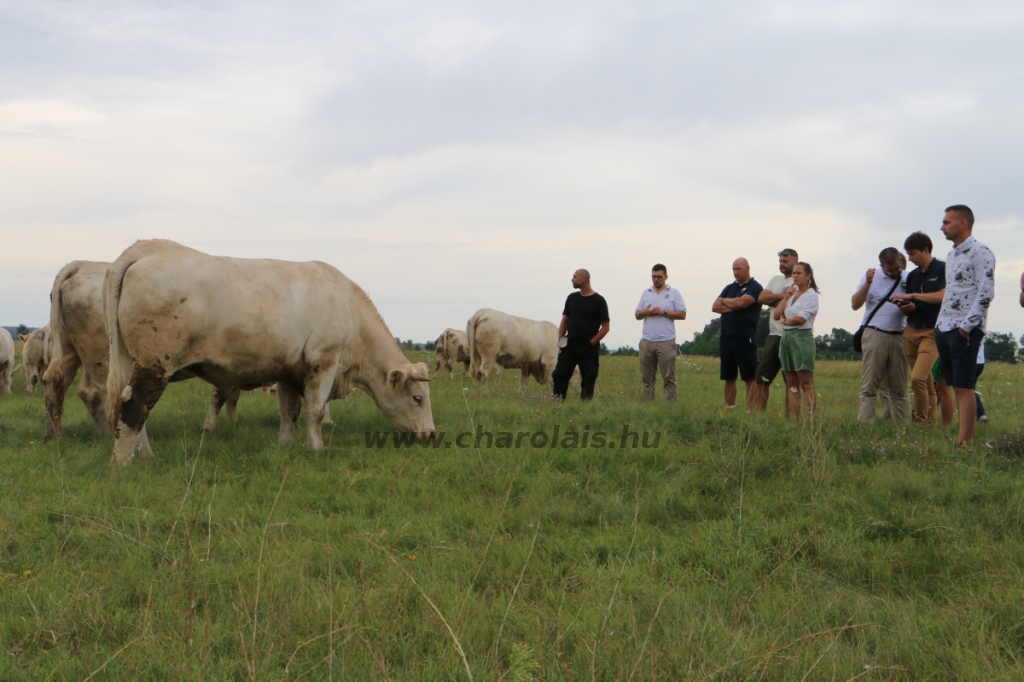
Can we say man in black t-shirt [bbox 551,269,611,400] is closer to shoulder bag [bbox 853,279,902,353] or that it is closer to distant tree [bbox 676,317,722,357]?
shoulder bag [bbox 853,279,902,353]

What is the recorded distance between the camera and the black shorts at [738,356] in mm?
9680

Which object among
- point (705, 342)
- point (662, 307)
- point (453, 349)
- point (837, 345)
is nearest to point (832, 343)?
point (837, 345)

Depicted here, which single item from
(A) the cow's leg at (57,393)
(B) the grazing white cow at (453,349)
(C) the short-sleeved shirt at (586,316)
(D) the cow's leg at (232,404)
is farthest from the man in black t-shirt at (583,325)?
(B) the grazing white cow at (453,349)

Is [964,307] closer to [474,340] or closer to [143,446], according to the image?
[143,446]

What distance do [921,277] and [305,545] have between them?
23.6 feet

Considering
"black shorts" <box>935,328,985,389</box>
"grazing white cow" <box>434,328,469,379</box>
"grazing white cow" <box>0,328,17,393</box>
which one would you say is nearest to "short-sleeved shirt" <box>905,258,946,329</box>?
"black shorts" <box>935,328,985,389</box>

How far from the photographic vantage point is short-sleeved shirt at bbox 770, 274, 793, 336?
9297 mm

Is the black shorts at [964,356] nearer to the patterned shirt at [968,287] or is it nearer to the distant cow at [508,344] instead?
the patterned shirt at [968,287]

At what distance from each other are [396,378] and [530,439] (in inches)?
65.8

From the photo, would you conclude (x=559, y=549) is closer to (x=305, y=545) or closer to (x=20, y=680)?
(x=305, y=545)

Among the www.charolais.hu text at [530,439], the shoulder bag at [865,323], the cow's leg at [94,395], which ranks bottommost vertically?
the www.charolais.hu text at [530,439]

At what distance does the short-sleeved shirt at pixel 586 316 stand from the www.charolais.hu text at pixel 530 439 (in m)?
2.90

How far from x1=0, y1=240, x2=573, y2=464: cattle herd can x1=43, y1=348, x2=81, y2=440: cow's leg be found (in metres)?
0.01

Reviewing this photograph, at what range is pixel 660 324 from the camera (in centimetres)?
1085
